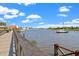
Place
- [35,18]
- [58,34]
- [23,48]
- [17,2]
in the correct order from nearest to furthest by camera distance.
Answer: [23,48], [17,2], [35,18], [58,34]

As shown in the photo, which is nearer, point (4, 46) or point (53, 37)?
point (53, 37)

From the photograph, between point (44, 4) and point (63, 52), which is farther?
point (63, 52)

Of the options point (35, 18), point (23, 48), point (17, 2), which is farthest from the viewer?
point (35, 18)

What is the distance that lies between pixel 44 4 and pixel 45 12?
7.4 inches

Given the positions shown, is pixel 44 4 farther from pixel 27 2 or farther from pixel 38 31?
pixel 38 31

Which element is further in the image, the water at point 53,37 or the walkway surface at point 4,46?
the water at point 53,37

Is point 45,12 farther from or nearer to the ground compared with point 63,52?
farther from the ground

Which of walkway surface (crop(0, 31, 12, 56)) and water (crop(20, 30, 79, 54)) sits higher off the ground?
water (crop(20, 30, 79, 54))

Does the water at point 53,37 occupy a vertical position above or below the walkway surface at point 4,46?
above

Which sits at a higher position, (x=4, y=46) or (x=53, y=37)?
(x=53, y=37)

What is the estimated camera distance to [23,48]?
2703mm

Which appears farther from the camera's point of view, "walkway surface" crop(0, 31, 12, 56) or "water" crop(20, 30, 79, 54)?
"water" crop(20, 30, 79, 54)

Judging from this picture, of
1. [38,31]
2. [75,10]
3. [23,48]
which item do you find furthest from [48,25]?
[23,48]

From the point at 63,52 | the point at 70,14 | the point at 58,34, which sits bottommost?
the point at 63,52
